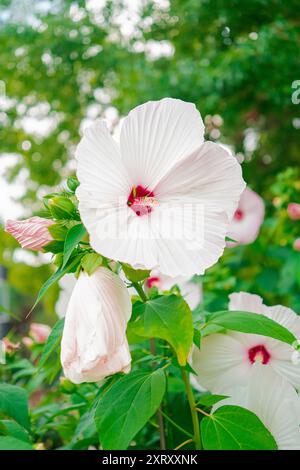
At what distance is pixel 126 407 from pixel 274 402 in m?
0.17

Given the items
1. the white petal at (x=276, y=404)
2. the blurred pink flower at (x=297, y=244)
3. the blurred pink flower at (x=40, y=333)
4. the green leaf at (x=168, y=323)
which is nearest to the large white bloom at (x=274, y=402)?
the white petal at (x=276, y=404)

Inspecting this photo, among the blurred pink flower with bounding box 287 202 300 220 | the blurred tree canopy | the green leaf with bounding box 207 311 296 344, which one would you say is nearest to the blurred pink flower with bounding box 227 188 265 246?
the blurred pink flower with bounding box 287 202 300 220

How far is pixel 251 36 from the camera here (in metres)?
2.21

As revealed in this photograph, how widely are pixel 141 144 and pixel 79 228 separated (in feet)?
0.32

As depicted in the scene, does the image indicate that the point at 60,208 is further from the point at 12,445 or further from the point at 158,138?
the point at 12,445

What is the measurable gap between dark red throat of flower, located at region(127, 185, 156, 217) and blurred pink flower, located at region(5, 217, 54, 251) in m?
0.08

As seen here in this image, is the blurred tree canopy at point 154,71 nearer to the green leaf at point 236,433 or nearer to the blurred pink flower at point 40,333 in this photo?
the blurred pink flower at point 40,333

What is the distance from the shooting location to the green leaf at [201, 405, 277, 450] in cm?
51

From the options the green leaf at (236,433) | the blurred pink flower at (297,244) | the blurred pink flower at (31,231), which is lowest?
the blurred pink flower at (297,244)

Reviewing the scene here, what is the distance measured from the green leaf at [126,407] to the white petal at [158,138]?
0.19 m

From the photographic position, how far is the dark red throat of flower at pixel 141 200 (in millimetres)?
525

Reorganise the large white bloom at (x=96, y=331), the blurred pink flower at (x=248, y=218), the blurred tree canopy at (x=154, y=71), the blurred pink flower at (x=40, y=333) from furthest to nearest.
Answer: the blurred tree canopy at (x=154, y=71)
the blurred pink flower at (x=248, y=218)
the blurred pink flower at (x=40, y=333)
the large white bloom at (x=96, y=331)
